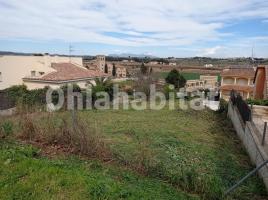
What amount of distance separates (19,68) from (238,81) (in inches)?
1072

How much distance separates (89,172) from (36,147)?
1.92m

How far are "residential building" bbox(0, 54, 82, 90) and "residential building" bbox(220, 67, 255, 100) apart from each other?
22.4 m

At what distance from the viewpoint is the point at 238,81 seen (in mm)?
38375

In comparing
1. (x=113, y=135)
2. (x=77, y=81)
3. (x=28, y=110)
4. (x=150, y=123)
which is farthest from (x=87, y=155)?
(x=77, y=81)

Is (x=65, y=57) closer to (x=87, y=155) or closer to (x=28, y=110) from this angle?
(x=28, y=110)

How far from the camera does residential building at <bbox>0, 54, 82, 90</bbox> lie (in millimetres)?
28516

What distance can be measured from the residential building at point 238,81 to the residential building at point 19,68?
73.4 ft

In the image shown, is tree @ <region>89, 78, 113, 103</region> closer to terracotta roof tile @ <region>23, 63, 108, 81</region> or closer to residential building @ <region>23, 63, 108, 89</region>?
residential building @ <region>23, 63, 108, 89</region>

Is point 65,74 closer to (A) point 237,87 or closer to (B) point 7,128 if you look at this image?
(A) point 237,87

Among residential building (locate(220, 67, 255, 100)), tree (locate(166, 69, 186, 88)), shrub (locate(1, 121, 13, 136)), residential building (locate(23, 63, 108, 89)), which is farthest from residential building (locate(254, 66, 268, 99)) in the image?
tree (locate(166, 69, 186, 88))

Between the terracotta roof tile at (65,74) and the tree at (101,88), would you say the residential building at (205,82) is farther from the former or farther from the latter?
the tree at (101,88)

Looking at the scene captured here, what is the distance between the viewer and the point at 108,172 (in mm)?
5438

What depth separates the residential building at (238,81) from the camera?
37031 millimetres

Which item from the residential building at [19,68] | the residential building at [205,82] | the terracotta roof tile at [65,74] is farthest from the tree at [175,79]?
the residential building at [19,68]
